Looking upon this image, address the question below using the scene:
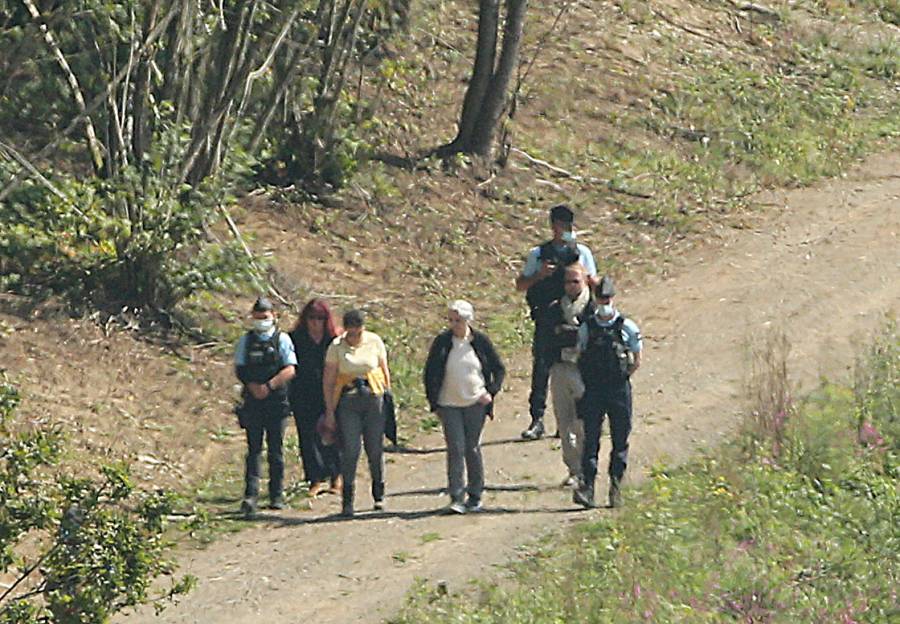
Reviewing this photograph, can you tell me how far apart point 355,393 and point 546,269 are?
7.06ft

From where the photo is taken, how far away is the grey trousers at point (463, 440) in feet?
44.0

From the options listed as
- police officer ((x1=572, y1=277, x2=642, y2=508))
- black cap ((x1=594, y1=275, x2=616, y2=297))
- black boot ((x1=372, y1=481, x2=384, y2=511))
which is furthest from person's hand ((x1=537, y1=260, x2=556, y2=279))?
black boot ((x1=372, y1=481, x2=384, y2=511))

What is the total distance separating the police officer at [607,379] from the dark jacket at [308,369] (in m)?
1.90

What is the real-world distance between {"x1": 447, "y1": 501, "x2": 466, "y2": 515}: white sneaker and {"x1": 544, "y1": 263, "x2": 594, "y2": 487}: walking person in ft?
2.83

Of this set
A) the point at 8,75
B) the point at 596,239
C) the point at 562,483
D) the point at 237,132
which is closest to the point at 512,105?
the point at 596,239

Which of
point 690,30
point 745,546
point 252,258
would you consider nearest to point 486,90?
point 252,258

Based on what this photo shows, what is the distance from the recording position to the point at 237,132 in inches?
777

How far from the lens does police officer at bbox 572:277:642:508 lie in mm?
13141

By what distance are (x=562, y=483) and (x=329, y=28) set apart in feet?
27.0

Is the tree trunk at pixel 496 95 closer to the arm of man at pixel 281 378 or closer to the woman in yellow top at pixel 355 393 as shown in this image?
the woman in yellow top at pixel 355 393

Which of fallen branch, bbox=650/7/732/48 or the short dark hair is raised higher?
fallen branch, bbox=650/7/732/48

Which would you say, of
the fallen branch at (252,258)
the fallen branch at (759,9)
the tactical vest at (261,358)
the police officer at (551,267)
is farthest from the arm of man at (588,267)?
the fallen branch at (759,9)

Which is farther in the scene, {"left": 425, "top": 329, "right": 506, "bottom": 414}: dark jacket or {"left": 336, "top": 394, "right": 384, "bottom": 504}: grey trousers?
{"left": 336, "top": 394, "right": 384, "bottom": 504}: grey trousers

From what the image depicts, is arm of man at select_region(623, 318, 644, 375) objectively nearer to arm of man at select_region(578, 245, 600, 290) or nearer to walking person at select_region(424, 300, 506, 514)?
walking person at select_region(424, 300, 506, 514)
